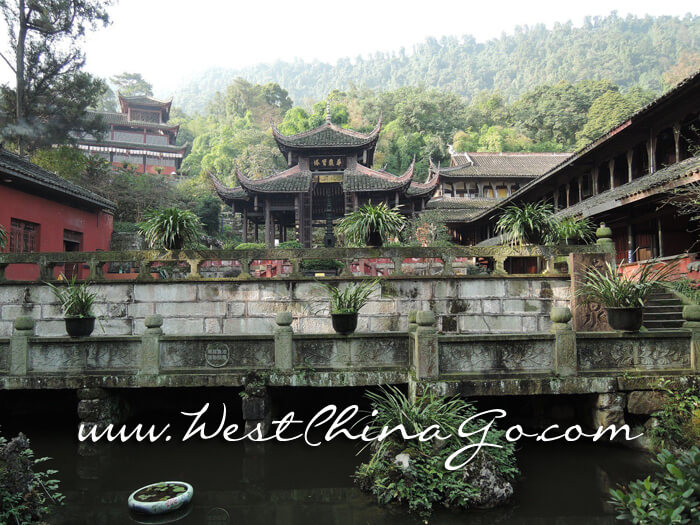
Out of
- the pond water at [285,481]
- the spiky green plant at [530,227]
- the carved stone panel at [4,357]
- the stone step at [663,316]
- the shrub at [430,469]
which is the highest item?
the spiky green plant at [530,227]

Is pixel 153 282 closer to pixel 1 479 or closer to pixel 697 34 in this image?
pixel 1 479

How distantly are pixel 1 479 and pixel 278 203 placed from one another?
2098 centimetres

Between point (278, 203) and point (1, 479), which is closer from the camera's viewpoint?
point (1, 479)

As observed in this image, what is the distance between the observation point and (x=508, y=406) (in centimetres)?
916

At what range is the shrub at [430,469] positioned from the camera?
6.19 metres

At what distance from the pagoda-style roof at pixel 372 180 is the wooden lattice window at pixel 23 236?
13.4 meters

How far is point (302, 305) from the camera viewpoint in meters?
11.0

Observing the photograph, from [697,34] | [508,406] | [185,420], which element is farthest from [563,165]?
[697,34]

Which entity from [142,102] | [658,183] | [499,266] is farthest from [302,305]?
[142,102]

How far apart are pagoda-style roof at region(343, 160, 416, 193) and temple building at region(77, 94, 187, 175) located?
32457 mm

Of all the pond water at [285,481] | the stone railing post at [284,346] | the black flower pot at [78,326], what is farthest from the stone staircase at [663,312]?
the black flower pot at [78,326]

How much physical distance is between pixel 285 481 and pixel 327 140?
829 inches

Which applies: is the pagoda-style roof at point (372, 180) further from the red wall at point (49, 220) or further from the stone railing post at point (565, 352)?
the stone railing post at point (565, 352)

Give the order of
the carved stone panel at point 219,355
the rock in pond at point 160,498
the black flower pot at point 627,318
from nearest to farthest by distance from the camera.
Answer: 1. the rock in pond at point 160,498
2. the black flower pot at point 627,318
3. the carved stone panel at point 219,355
